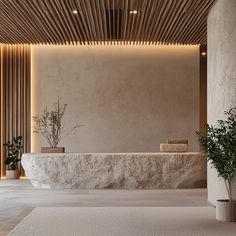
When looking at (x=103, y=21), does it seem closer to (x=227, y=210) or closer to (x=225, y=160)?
(x=225, y=160)

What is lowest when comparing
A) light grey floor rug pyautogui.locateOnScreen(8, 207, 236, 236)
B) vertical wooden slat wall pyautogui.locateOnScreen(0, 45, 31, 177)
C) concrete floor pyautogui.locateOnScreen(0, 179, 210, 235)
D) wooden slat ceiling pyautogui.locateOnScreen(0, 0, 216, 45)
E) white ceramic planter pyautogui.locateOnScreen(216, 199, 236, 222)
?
concrete floor pyautogui.locateOnScreen(0, 179, 210, 235)

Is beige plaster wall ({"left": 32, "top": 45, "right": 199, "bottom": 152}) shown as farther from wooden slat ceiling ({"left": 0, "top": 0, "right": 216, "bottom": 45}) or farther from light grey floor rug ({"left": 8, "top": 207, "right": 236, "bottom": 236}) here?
light grey floor rug ({"left": 8, "top": 207, "right": 236, "bottom": 236})

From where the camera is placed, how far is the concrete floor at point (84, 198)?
289 inches

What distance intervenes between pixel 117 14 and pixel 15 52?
4.23m

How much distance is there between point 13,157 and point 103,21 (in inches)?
172

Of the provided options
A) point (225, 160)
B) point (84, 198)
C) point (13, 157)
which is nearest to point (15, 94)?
point (13, 157)

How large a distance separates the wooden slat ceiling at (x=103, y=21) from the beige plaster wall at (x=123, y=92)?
2.00 ft

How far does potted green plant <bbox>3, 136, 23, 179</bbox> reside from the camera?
39.4 ft

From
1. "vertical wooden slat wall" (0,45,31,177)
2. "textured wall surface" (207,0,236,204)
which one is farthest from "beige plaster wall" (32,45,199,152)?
"textured wall surface" (207,0,236,204)

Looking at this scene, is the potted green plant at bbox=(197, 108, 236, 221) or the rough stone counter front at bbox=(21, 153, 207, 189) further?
the rough stone counter front at bbox=(21, 153, 207, 189)

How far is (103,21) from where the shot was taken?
955cm

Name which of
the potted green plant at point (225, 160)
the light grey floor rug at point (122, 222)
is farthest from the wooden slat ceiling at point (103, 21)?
the light grey floor rug at point (122, 222)

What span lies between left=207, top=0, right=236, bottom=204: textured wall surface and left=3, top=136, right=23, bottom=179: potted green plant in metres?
5.60

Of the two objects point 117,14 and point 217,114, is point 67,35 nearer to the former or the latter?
point 117,14
